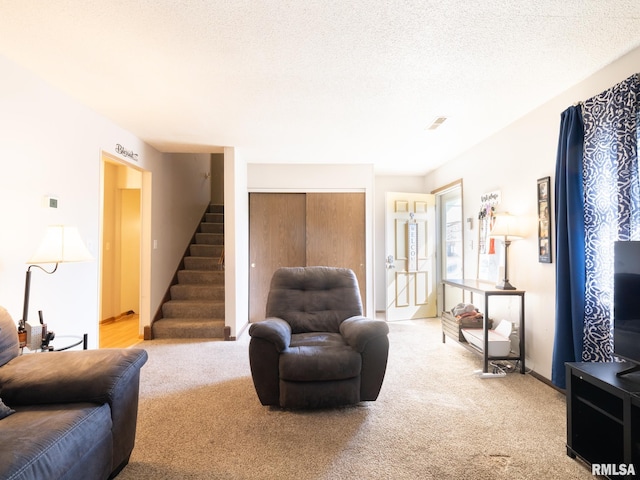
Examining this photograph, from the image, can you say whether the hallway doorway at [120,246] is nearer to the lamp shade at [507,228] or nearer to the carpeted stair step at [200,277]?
the carpeted stair step at [200,277]

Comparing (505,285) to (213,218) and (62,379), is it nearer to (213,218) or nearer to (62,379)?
(62,379)

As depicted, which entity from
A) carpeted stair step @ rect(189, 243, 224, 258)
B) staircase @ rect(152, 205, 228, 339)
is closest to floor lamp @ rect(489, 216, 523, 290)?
staircase @ rect(152, 205, 228, 339)

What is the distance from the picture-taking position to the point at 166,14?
175 cm

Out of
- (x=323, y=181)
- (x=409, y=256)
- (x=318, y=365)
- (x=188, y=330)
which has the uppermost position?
(x=323, y=181)

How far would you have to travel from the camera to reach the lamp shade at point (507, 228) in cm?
303

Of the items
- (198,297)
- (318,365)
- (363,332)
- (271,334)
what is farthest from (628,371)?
(198,297)

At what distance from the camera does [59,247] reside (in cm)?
211

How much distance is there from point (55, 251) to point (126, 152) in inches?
71.8

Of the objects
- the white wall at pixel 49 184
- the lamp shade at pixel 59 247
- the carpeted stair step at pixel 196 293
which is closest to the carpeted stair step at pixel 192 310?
the carpeted stair step at pixel 196 293

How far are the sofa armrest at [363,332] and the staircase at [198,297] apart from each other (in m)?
2.22

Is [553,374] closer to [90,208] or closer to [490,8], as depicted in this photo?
[490,8]

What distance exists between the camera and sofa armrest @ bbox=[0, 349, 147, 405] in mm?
1494

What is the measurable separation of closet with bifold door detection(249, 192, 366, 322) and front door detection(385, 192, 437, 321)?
453mm

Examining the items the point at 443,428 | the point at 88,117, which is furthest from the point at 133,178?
the point at 443,428
